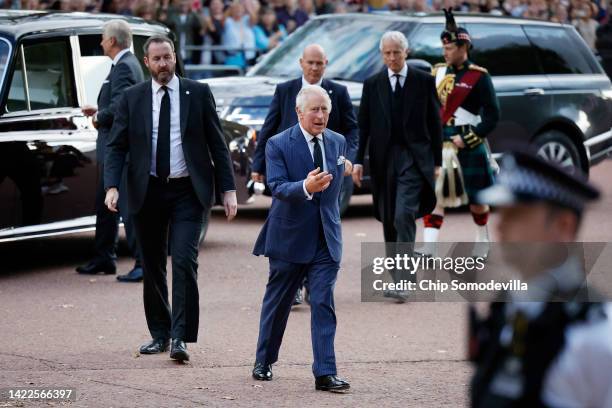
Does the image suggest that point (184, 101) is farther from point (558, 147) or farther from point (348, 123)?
point (558, 147)

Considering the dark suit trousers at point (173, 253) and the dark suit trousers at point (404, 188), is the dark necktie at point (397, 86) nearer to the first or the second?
the dark suit trousers at point (404, 188)

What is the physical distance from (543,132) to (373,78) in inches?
220

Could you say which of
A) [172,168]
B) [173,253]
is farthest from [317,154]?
[173,253]

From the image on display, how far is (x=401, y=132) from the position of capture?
995 cm

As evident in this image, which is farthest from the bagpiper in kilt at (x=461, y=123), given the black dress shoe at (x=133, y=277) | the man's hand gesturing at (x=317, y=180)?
the man's hand gesturing at (x=317, y=180)

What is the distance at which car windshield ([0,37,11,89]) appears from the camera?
10.4 m

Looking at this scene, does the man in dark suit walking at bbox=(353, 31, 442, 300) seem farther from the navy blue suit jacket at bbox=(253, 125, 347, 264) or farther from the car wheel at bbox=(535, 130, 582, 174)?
the car wheel at bbox=(535, 130, 582, 174)

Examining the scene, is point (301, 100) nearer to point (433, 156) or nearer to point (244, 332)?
point (244, 332)

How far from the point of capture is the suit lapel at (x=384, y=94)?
993 cm

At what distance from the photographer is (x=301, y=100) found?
731 cm

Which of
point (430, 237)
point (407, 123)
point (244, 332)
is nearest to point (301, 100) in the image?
point (244, 332)

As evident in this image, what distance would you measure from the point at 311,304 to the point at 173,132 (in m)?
1.40

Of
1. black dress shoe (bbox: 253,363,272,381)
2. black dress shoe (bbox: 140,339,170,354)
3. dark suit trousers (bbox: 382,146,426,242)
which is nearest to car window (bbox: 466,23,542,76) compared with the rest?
dark suit trousers (bbox: 382,146,426,242)

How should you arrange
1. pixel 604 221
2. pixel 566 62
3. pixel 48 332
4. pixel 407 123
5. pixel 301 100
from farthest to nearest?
pixel 566 62 < pixel 604 221 < pixel 407 123 < pixel 48 332 < pixel 301 100
